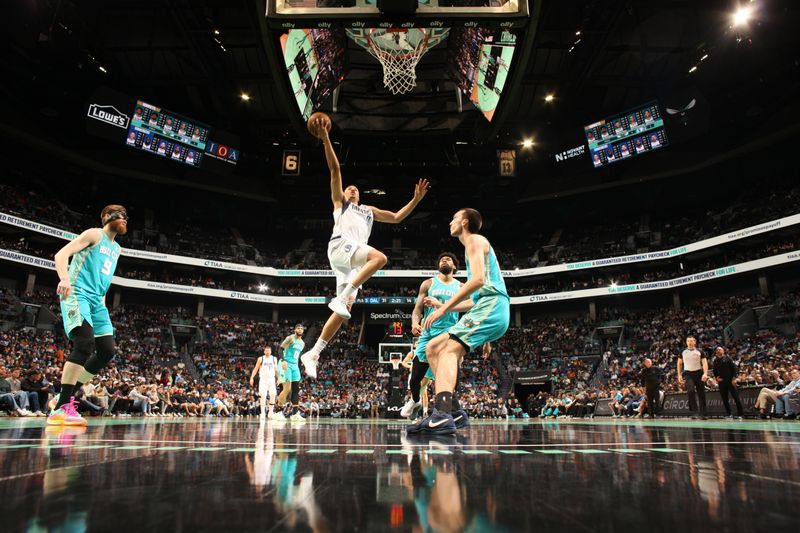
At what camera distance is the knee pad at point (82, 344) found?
15.9ft

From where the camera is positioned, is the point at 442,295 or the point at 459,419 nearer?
the point at 459,419

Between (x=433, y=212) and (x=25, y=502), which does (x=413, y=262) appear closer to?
(x=433, y=212)

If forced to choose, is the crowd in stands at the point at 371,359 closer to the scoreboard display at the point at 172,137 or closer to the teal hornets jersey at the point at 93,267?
the teal hornets jersey at the point at 93,267

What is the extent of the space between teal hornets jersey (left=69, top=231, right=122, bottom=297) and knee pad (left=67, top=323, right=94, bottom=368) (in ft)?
1.41

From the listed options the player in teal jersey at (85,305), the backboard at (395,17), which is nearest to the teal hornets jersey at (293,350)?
the player in teal jersey at (85,305)

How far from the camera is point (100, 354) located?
5.33 metres

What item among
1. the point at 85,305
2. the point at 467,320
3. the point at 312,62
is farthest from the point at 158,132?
the point at 467,320

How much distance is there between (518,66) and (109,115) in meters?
21.6

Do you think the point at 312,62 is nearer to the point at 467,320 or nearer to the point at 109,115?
the point at 467,320

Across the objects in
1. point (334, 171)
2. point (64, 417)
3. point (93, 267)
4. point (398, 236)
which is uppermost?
point (398, 236)

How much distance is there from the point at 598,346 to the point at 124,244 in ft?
105

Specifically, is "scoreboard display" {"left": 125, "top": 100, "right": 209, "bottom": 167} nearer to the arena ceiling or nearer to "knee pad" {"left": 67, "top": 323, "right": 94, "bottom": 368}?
the arena ceiling

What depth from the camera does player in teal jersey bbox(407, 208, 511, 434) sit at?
154 inches

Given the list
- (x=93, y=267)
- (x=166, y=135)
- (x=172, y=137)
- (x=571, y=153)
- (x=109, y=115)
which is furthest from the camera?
(x=571, y=153)
